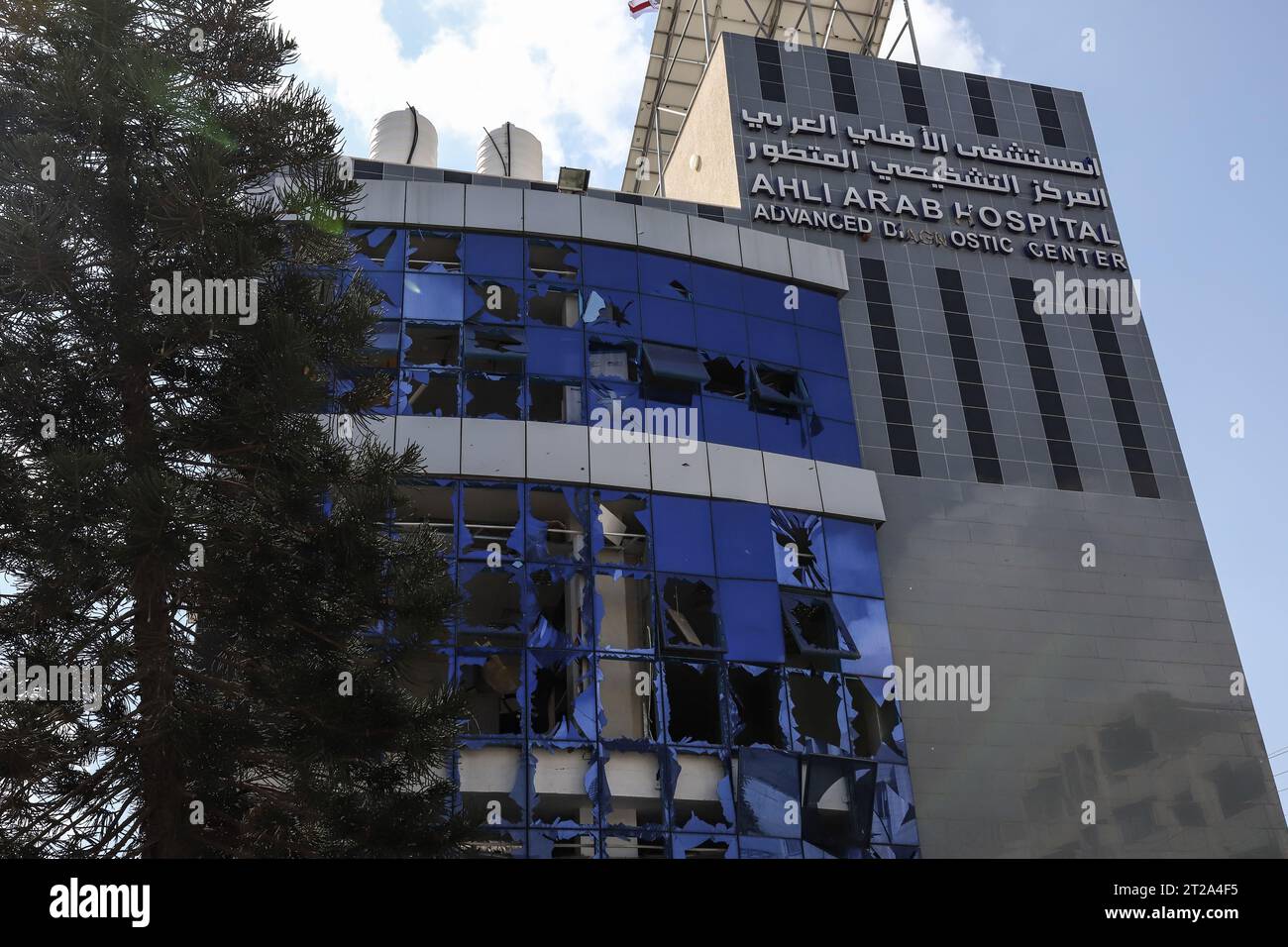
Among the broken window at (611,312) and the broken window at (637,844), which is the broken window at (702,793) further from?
the broken window at (611,312)

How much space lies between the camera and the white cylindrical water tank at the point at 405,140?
121 feet

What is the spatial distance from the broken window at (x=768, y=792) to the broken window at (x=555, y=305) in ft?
37.1

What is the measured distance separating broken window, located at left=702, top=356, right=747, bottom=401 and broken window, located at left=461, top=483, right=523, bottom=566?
18.6 ft

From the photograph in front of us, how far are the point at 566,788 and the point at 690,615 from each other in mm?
4593

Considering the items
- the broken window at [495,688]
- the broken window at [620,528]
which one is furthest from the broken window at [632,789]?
the broken window at [620,528]

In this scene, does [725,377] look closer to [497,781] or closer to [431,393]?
[431,393]

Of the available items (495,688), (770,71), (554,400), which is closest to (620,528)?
(554,400)

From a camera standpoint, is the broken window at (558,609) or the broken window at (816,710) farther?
the broken window at (816,710)

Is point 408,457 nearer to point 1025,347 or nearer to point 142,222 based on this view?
point 142,222

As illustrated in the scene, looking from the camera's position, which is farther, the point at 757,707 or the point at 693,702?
the point at 757,707

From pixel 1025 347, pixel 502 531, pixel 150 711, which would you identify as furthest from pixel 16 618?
pixel 1025 347

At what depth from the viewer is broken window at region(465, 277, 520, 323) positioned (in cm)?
3039

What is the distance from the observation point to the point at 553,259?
31.8 m

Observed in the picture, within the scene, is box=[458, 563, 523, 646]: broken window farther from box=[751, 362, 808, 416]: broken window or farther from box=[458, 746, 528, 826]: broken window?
box=[751, 362, 808, 416]: broken window
